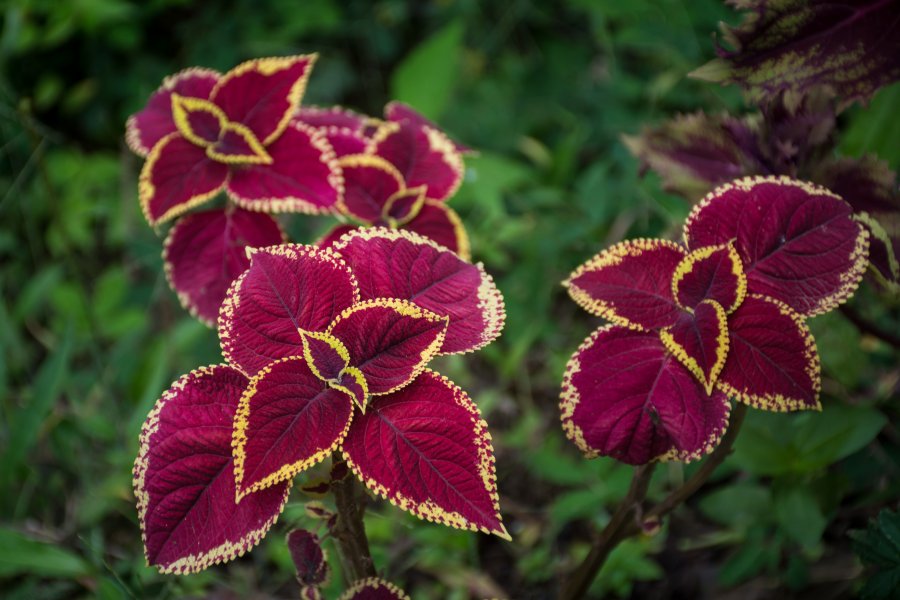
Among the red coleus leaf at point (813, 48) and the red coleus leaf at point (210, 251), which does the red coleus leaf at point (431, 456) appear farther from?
the red coleus leaf at point (813, 48)

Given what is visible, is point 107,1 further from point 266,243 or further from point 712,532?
point 712,532

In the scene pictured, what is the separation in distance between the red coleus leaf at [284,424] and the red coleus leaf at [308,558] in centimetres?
9

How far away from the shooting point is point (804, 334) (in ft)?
2.19

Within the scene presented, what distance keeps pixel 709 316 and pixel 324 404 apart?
341 mm

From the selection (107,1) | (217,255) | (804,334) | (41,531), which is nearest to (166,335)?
(41,531)

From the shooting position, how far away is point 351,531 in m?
0.72

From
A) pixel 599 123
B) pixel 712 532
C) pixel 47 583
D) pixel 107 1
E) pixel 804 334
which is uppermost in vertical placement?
pixel 804 334

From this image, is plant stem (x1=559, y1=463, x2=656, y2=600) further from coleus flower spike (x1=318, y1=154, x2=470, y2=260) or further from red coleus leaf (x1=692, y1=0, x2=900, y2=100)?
red coleus leaf (x1=692, y1=0, x2=900, y2=100)

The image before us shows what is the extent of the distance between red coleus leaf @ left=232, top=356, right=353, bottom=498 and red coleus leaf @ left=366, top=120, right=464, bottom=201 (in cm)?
33

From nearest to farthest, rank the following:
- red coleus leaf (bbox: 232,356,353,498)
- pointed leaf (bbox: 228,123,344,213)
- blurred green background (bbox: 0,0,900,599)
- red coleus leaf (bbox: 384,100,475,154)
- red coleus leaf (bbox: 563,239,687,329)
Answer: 1. red coleus leaf (bbox: 232,356,353,498)
2. red coleus leaf (bbox: 563,239,687,329)
3. pointed leaf (bbox: 228,123,344,213)
4. red coleus leaf (bbox: 384,100,475,154)
5. blurred green background (bbox: 0,0,900,599)

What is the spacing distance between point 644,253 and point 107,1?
172 cm

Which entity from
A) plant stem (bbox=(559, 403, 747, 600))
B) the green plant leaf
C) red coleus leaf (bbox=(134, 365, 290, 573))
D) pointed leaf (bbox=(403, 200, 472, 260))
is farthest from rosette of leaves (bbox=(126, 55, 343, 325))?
the green plant leaf

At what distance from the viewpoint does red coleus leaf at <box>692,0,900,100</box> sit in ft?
2.69

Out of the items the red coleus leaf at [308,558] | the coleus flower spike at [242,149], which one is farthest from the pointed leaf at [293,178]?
the red coleus leaf at [308,558]
